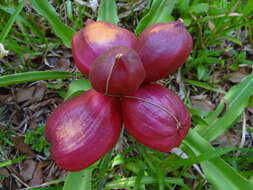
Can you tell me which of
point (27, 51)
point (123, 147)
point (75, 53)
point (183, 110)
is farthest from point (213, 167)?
point (27, 51)

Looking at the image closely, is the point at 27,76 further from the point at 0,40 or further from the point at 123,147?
the point at 123,147

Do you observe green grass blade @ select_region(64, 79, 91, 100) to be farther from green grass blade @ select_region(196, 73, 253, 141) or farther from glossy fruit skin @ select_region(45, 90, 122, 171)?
green grass blade @ select_region(196, 73, 253, 141)

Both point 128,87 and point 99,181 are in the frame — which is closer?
point 128,87

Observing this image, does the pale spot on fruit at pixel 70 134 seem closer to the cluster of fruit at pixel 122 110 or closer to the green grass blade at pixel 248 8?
the cluster of fruit at pixel 122 110

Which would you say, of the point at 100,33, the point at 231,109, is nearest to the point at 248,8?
the point at 231,109

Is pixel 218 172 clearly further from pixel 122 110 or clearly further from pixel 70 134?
pixel 70 134

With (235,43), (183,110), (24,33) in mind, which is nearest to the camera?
(183,110)
